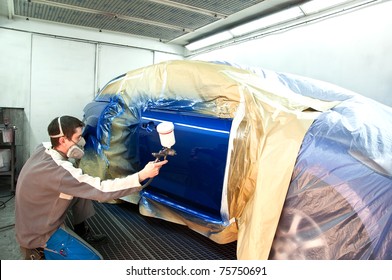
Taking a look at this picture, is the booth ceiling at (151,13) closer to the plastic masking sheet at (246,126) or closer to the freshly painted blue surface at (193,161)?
the plastic masking sheet at (246,126)

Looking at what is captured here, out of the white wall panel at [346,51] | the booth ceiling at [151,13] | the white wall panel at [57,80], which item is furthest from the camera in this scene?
the white wall panel at [57,80]

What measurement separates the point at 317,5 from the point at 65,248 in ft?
11.6

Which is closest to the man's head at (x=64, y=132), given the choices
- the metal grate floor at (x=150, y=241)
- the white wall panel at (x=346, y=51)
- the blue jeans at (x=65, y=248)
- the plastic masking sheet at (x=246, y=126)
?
the blue jeans at (x=65, y=248)

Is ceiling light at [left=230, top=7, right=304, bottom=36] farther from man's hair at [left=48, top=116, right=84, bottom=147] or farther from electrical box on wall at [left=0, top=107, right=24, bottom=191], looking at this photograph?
electrical box on wall at [left=0, top=107, right=24, bottom=191]

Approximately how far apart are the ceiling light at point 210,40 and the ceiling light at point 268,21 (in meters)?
0.16

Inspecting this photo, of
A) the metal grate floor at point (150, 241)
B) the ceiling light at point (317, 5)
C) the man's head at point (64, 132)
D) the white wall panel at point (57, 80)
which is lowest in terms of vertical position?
the metal grate floor at point (150, 241)

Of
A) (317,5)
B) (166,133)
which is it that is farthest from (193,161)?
(317,5)

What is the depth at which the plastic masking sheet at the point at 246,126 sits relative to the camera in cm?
129

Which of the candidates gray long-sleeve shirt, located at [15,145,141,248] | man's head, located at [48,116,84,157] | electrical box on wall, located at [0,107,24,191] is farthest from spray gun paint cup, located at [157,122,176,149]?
electrical box on wall, located at [0,107,24,191]

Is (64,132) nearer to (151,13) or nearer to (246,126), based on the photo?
(246,126)

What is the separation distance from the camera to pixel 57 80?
16.1ft

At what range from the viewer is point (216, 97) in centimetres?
176

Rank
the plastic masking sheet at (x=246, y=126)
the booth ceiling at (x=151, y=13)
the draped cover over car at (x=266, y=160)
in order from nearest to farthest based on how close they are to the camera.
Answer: the draped cover over car at (x=266, y=160) → the plastic masking sheet at (x=246, y=126) → the booth ceiling at (x=151, y=13)

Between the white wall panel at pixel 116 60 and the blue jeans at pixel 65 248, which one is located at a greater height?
the white wall panel at pixel 116 60
